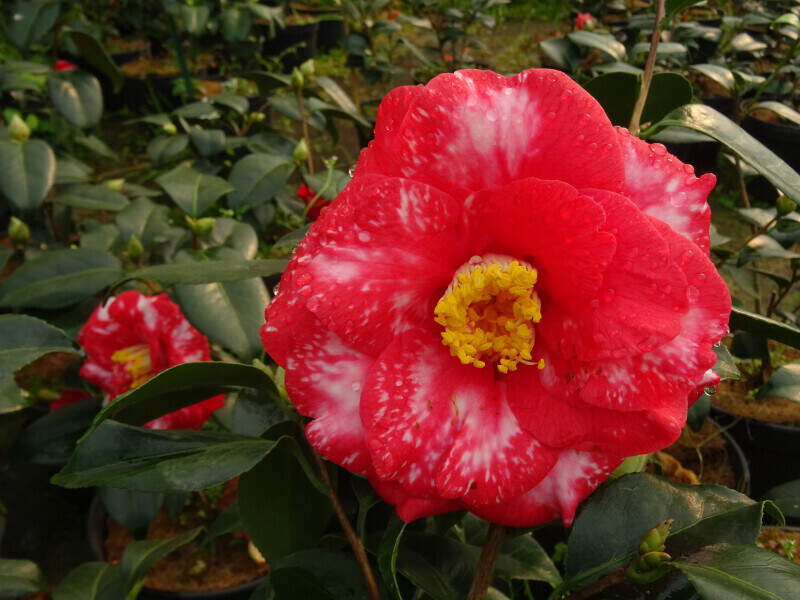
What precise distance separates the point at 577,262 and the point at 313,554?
1.23 feet

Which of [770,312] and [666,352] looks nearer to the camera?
[666,352]

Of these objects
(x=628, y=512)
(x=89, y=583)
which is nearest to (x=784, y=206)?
(x=628, y=512)

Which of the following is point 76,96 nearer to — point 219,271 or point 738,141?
point 219,271

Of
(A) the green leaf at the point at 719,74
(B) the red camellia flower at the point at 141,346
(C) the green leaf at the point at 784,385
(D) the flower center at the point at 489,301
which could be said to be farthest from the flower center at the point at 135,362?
(A) the green leaf at the point at 719,74

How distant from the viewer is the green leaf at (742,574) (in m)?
0.49

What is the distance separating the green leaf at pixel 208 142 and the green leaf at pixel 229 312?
0.76 m

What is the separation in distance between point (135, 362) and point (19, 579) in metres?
0.37

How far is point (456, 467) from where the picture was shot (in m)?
0.50

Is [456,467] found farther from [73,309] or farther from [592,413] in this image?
[73,309]

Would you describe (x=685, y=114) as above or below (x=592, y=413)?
above

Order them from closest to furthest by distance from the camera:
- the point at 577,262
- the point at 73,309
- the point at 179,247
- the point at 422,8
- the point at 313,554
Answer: the point at 577,262
the point at 313,554
the point at 73,309
the point at 179,247
the point at 422,8

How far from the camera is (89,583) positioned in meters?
1.03

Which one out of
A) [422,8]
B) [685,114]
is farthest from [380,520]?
[422,8]

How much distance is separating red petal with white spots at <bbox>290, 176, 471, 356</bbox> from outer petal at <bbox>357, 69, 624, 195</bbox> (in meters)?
0.03
